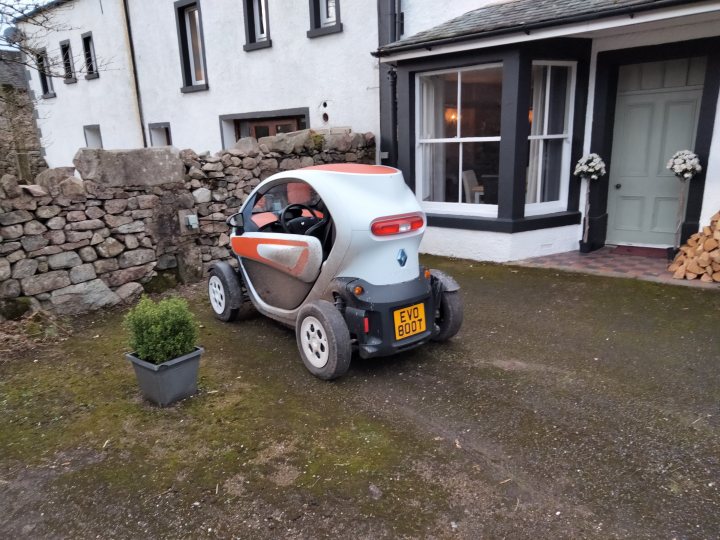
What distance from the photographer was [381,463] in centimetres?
288

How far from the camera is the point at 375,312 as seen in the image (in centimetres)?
371

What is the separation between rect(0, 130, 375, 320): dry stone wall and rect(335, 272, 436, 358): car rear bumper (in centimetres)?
318

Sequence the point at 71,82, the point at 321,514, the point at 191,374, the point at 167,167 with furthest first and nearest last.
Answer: the point at 71,82, the point at 167,167, the point at 191,374, the point at 321,514

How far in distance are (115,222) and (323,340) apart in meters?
3.25

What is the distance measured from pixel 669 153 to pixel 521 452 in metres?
5.82

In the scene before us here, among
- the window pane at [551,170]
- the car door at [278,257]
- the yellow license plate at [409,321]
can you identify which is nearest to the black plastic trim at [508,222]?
the window pane at [551,170]

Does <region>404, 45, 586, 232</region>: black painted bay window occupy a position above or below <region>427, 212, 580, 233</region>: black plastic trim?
above

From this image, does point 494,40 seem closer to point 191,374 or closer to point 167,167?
point 167,167

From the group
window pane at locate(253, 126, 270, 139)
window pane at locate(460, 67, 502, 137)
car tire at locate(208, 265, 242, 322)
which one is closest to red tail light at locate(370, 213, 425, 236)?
car tire at locate(208, 265, 242, 322)

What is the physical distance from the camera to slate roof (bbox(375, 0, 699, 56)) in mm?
5676

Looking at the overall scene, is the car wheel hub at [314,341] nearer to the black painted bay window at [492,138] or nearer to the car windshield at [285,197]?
the car windshield at [285,197]

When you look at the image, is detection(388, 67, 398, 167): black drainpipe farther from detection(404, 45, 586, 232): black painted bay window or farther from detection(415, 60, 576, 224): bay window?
detection(415, 60, 576, 224): bay window

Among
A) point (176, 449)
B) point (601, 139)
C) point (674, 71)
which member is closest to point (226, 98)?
point (601, 139)

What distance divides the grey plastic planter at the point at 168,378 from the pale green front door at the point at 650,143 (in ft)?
21.4
